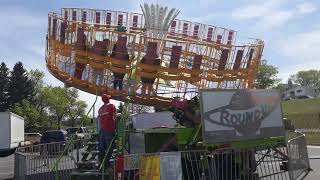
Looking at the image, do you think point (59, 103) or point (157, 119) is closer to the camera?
point (157, 119)

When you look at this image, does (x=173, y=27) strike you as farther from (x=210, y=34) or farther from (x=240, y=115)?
(x=240, y=115)

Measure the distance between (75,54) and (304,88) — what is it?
128761 millimetres

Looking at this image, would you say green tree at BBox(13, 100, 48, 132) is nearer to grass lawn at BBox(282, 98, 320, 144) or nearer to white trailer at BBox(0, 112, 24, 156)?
grass lawn at BBox(282, 98, 320, 144)

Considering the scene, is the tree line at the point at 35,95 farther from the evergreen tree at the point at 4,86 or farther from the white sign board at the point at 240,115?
the white sign board at the point at 240,115

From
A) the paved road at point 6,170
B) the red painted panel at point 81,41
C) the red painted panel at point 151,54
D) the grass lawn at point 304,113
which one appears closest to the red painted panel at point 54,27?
the red painted panel at point 81,41

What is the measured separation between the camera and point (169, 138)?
15094 millimetres

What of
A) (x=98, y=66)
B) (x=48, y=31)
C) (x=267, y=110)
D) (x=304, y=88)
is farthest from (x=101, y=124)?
(x=304, y=88)

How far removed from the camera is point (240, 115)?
43.3 ft

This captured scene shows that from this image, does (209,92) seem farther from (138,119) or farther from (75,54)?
(138,119)

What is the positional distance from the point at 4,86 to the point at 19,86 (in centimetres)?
365

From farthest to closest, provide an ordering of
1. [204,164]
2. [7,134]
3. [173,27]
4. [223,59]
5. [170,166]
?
[7,134] → [173,27] → [223,59] → [204,164] → [170,166]

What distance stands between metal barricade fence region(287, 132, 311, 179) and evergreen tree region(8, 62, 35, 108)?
270 ft

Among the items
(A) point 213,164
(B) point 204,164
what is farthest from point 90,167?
(A) point 213,164

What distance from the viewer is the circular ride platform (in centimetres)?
1878
